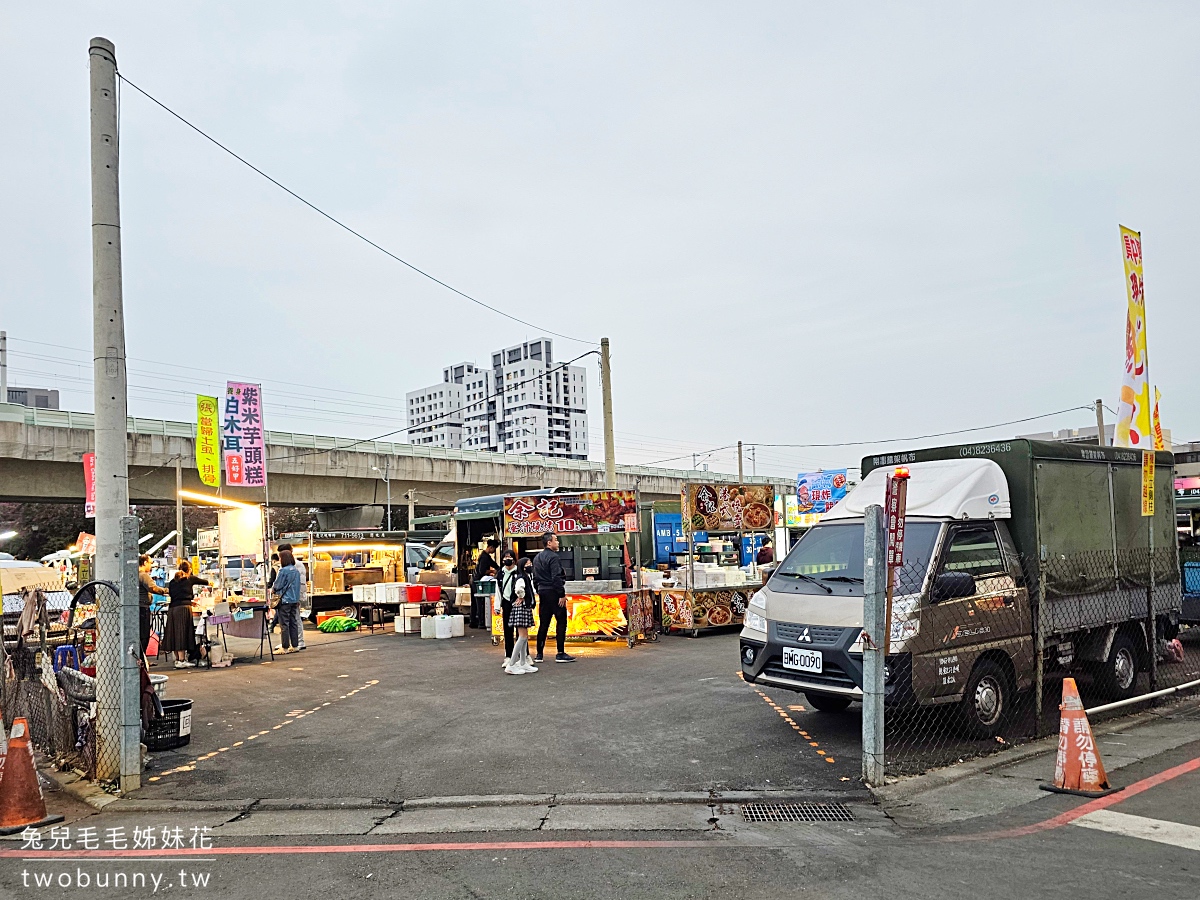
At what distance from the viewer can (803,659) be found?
745cm

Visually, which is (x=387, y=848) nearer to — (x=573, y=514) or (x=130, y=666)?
(x=130, y=666)

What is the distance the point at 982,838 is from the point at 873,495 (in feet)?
13.3

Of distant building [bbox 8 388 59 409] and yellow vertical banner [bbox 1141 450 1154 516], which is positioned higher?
distant building [bbox 8 388 59 409]

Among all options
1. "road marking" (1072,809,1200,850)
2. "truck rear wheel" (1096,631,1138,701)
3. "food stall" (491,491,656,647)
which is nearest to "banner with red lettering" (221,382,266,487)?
"food stall" (491,491,656,647)

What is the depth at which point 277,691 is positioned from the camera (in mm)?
11219

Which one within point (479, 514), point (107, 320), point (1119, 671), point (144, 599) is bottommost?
point (1119, 671)

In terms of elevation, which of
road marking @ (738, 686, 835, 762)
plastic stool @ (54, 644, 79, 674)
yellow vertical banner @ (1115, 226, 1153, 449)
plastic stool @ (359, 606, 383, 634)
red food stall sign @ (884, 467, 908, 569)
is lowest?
plastic stool @ (359, 606, 383, 634)

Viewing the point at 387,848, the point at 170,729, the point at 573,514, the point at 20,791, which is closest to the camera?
the point at 387,848

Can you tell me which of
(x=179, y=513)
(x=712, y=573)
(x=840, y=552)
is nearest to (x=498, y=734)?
(x=840, y=552)

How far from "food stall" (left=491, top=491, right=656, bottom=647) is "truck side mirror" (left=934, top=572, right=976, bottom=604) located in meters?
8.19

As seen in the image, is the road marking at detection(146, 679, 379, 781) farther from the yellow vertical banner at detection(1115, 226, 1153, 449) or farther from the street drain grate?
the yellow vertical banner at detection(1115, 226, 1153, 449)

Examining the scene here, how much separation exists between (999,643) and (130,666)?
7.38 m

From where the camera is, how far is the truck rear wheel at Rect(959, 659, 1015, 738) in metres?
7.20

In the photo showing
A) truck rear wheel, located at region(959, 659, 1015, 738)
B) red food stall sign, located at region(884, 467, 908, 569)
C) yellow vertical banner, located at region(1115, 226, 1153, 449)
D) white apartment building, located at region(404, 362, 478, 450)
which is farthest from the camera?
white apartment building, located at region(404, 362, 478, 450)
